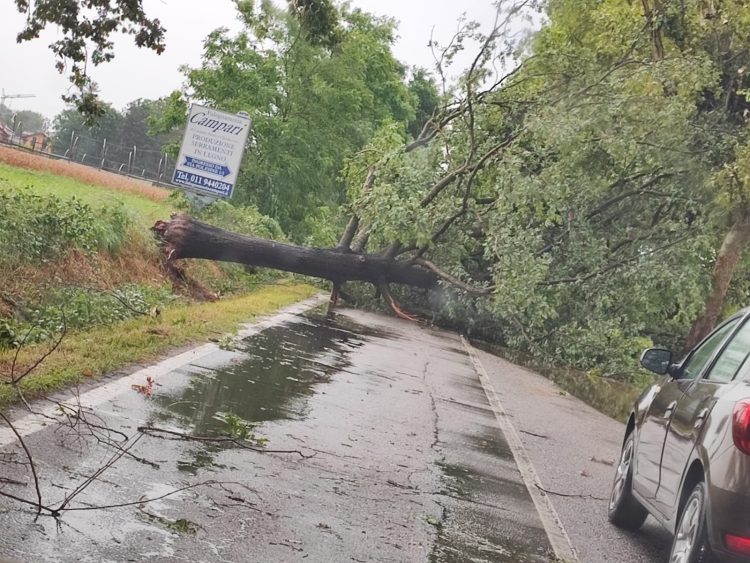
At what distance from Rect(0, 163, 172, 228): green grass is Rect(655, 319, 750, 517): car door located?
12581 mm

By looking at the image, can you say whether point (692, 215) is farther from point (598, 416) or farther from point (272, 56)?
point (272, 56)

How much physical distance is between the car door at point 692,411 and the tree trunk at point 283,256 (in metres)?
14.4

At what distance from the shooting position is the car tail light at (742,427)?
15.0 ft

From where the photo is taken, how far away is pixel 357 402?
10672mm

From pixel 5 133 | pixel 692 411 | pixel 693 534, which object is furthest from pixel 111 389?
pixel 5 133

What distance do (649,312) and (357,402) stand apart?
1190 cm

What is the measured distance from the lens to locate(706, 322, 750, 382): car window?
548cm

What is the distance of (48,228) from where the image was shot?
14109 mm

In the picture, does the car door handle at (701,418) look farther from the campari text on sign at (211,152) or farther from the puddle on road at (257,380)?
the campari text on sign at (211,152)

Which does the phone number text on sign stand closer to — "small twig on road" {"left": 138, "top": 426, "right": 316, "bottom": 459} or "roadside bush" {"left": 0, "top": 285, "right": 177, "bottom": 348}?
"roadside bush" {"left": 0, "top": 285, "right": 177, "bottom": 348}

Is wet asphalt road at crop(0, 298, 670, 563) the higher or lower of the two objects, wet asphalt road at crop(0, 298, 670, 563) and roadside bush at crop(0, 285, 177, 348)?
the higher

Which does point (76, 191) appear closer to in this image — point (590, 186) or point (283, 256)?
point (283, 256)

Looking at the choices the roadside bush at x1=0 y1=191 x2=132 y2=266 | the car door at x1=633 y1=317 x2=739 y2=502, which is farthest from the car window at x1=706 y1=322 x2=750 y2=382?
the roadside bush at x1=0 y1=191 x2=132 y2=266

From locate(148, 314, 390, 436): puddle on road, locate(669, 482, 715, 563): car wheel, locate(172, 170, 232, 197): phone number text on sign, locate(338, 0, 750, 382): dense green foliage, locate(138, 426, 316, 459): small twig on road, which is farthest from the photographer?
locate(338, 0, 750, 382): dense green foliage
